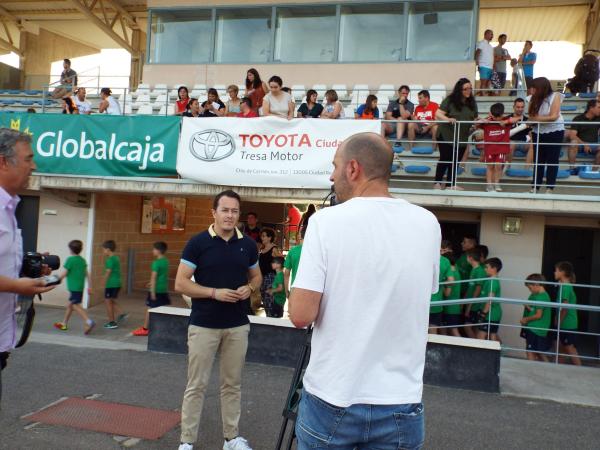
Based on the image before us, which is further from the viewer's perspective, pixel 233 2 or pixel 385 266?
pixel 233 2

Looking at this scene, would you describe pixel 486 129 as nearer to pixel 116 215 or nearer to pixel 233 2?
pixel 116 215

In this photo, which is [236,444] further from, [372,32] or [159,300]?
[372,32]

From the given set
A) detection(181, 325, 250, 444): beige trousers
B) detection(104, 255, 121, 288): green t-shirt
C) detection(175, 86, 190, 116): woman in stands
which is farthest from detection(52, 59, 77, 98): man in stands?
detection(181, 325, 250, 444): beige trousers

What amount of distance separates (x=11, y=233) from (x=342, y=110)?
30.6 ft

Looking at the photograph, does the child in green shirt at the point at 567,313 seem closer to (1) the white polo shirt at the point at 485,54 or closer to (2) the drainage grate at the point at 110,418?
(2) the drainage grate at the point at 110,418

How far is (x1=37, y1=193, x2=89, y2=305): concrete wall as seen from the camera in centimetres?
1196

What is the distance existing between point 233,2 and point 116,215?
287 inches

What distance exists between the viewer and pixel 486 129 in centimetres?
925

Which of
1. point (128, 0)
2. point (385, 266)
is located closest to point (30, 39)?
point (128, 0)

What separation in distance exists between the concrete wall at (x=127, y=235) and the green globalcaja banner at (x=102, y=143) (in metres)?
1.57

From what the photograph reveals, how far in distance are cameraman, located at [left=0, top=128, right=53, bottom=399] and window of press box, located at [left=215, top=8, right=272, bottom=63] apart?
13452 millimetres

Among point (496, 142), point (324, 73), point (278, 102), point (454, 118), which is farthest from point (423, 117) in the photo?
point (324, 73)

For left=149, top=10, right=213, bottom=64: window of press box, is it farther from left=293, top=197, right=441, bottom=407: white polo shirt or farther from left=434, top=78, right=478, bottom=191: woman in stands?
left=293, top=197, right=441, bottom=407: white polo shirt

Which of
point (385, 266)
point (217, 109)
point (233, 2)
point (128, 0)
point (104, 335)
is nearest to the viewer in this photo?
point (385, 266)
